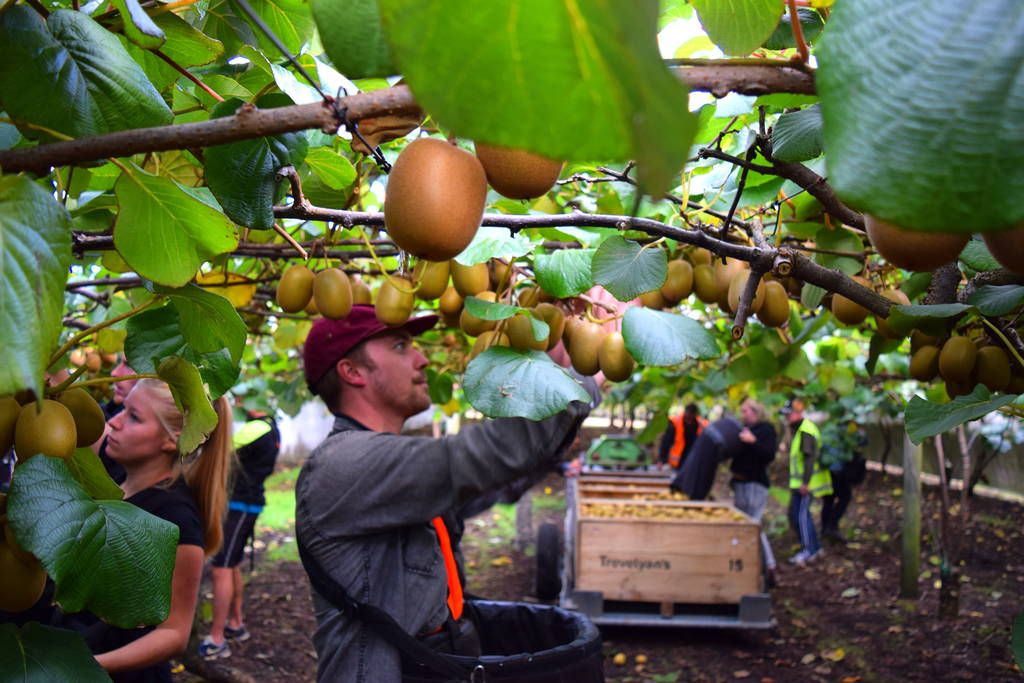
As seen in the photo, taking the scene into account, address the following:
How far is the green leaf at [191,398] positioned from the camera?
94 cm

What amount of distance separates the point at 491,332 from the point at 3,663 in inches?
39.2

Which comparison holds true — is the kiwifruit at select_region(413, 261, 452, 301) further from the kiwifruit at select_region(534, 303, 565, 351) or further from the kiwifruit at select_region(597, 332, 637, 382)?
the kiwifruit at select_region(597, 332, 637, 382)


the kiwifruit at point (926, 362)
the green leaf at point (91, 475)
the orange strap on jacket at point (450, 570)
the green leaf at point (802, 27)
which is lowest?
the orange strap on jacket at point (450, 570)

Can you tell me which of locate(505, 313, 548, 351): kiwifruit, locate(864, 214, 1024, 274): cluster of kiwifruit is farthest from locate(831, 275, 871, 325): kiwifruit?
locate(864, 214, 1024, 274): cluster of kiwifruit

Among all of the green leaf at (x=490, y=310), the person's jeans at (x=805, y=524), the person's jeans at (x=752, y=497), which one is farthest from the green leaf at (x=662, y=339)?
the person's jeans at (x=805, y=524)

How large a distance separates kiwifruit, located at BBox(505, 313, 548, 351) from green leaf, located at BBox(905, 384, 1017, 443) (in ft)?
2.08

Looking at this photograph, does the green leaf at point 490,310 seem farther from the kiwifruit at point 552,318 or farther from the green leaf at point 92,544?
the green leaf at point 92,544

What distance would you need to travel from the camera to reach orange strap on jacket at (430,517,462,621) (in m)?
2.07

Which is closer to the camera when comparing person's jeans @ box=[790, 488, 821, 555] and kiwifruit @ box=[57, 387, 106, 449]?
kiwifruit @ box=[57, 387, 106, 449]

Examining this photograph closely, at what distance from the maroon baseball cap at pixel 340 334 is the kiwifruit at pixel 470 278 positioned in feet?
1.91

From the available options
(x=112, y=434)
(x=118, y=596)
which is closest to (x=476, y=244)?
(x=118, y=596)

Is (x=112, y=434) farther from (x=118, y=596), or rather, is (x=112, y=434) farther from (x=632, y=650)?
(x=632, y=650)

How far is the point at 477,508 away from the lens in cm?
344

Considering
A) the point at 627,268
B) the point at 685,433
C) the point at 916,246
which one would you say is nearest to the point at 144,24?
the point at 916,246
